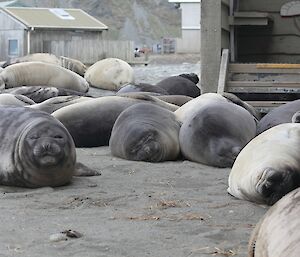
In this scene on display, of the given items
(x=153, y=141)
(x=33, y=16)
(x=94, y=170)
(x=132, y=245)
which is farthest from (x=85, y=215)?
(x=33, y=16)

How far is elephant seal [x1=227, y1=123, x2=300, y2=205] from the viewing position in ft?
13.7

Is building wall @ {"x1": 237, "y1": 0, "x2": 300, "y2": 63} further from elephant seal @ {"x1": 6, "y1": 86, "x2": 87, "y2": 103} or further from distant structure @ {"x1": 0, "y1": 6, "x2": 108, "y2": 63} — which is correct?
distant structure @ {"x1": 0, "y1": 6, "x2": 108, "y2": 63}

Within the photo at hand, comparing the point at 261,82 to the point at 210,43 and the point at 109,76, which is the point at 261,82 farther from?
the point at 109,76

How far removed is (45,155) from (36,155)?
6cm

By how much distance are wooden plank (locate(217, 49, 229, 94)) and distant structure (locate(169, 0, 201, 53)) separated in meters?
32.8

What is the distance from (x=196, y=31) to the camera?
140 ft

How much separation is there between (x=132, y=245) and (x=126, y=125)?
9.95 feet

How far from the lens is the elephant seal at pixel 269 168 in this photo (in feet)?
13.7

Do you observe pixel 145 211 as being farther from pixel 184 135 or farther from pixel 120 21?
pixel 120 21

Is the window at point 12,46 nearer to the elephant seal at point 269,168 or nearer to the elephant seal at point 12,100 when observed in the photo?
the elephant seal at point 12,100


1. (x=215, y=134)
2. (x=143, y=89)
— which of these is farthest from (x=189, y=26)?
(x=215, y=134)

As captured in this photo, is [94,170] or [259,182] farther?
[94,170]

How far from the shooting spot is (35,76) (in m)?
12.2

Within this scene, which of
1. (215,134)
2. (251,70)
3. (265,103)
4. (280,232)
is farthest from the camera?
(251,70)
